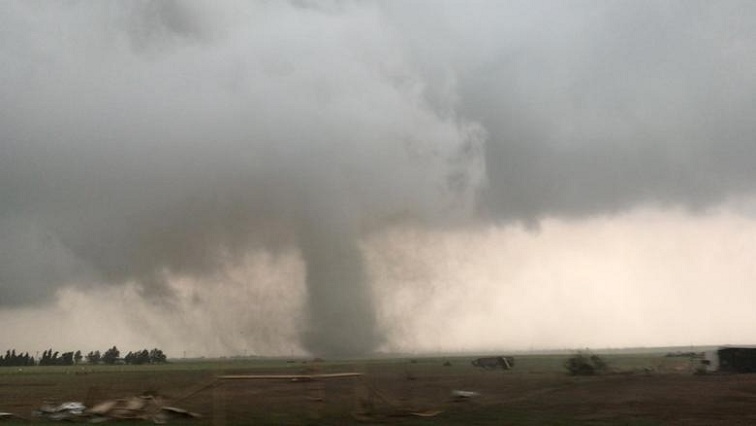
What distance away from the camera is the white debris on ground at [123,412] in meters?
35.3

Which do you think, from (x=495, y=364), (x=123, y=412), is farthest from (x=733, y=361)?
(x=123, y=412)

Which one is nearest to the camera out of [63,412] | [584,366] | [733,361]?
[63,412]

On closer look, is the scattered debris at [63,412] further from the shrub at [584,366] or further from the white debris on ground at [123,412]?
the shrub at [584,366]

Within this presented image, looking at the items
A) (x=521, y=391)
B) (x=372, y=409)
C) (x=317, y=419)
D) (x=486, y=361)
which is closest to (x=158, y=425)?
(x=317, y=419)

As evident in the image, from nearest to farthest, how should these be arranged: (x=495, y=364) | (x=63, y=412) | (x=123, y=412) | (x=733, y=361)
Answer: (x=123, y=412)
(x=63, y=412)
(x=733, y=361)
(x=495, y=364)

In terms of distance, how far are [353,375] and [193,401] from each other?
59.5 feet

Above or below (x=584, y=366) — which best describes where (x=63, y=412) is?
below

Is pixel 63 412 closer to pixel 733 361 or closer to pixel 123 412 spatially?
pixel 123 412

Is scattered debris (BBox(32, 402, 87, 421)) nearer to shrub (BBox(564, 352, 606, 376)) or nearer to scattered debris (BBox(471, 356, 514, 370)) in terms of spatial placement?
shrub (BBox(564, 352, 606, 376))

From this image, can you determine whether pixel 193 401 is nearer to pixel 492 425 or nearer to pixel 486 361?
pixel 492 425

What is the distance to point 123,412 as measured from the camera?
36094 mm

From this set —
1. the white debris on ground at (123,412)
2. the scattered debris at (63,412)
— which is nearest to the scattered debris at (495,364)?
the white debris on ground at (123,412)

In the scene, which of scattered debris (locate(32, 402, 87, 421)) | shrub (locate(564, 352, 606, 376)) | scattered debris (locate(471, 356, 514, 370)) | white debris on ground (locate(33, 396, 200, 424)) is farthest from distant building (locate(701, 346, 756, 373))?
scattered debris (locate(32, 402, 87, 421))

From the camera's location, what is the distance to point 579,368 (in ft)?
251
